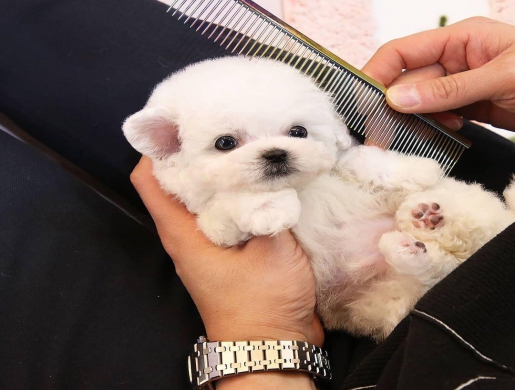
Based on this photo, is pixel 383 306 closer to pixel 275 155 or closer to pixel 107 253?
pixel 275 155

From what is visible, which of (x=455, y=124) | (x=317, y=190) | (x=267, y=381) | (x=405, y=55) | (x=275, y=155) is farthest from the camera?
(x=405, y=55)

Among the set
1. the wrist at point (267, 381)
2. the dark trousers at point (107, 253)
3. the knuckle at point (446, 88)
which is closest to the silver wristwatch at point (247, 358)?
the wrist at point (267, 381)

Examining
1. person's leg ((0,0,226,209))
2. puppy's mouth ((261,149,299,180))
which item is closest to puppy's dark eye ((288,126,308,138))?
puppy's mouth ((261,149,299,180))

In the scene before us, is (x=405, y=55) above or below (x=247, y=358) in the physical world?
above

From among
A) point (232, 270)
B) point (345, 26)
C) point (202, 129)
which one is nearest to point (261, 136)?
point (202, 129)

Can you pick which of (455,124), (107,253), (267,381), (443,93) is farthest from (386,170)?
(107,253)

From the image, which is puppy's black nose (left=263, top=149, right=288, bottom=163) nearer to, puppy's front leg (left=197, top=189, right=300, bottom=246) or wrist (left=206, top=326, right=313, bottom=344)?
puppy's front leg (left=197, top=189, right=300, bottom=246)

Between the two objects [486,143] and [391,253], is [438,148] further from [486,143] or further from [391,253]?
[391,253]
